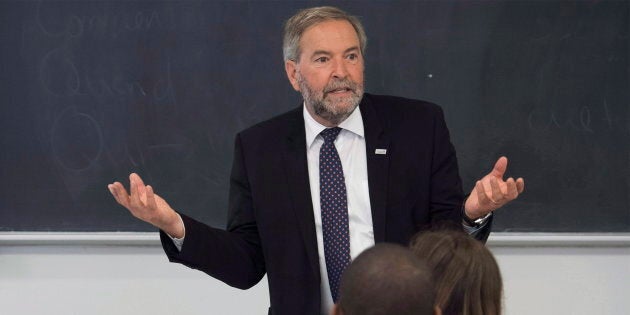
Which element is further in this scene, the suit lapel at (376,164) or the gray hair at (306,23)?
the gray hair at (306,23)

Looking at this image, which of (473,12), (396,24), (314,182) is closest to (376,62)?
(396,24)

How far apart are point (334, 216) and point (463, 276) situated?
1.00 meters

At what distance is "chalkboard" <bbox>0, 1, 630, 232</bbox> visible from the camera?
3.84 meters

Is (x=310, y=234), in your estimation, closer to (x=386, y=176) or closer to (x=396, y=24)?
(x=386, y=176)

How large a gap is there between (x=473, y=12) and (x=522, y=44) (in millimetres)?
255

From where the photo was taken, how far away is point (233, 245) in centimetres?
277

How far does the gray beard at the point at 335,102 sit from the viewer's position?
8.94 feet

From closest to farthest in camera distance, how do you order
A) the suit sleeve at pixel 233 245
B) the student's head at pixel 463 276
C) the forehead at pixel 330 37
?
the student's head at pixel 463 276 < the suit sleeve at pixel 233 245 < the forehead at pixel 330 37

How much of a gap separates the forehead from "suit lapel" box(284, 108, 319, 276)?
26 cm

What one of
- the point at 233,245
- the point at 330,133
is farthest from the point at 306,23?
the point at 233,245

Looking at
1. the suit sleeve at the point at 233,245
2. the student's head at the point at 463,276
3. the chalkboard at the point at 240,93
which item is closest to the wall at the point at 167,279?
the chalkboard at the point at 240,93

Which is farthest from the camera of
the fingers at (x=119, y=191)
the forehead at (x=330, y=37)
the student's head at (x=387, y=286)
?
the forehead at (x=330, y=37)

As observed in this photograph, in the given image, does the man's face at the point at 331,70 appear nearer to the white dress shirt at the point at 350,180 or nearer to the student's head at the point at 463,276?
the white dress shirt at the point at 350,180

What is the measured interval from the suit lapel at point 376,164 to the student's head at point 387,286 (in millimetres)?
1095
